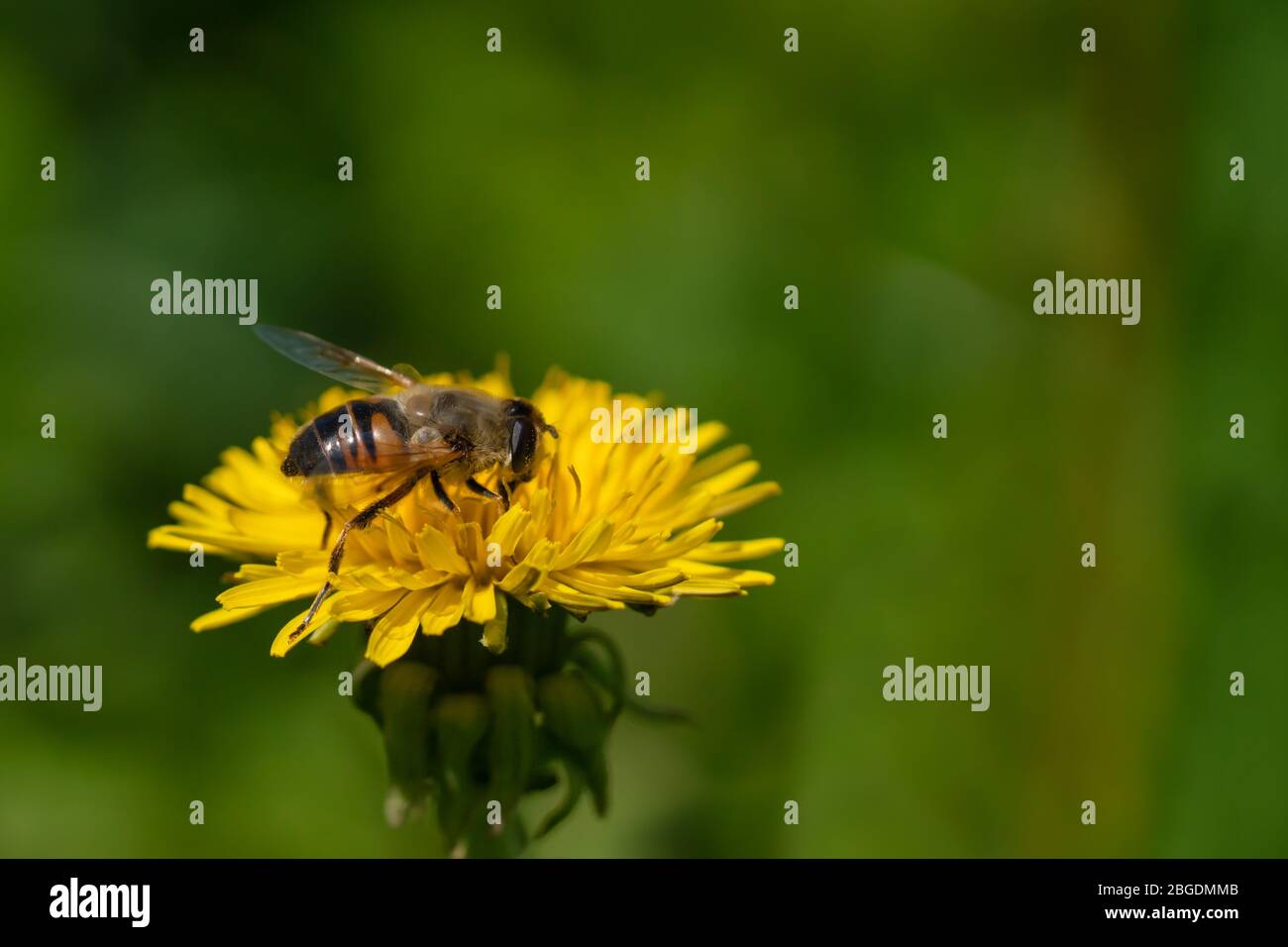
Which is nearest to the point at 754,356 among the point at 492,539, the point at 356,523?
the point at 492,539

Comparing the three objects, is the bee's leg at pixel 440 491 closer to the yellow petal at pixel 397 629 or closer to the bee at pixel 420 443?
the bee at pixel 420 443

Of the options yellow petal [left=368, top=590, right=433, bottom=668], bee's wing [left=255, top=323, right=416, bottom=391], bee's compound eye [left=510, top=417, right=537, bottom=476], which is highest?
bee's wing [left=255, top=323, right=416, bottom=391]

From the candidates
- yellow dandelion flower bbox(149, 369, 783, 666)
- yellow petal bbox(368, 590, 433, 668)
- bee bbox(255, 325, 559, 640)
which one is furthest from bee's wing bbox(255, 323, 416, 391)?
yellow petal bbox(368, 590, 433, 668)

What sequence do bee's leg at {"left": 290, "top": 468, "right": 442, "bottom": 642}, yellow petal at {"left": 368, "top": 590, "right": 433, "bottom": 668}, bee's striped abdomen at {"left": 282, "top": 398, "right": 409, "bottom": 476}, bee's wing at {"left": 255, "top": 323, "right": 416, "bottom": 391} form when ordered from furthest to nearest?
bee's wing at {"left": 255, "top": 323, "right": 416, "bottom": 391} < bee's striped abdomen at {"left": 282, "top": 398, "right": 409, "bottom": 476} < bee's leg at {"left": 290, "top": 468, "right": 442, "bottom": 642} < yellow petal at {"left": 368, "top": 590, "right": 433, "bottom": 668}

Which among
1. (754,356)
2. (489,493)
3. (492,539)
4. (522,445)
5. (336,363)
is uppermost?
(754,356)

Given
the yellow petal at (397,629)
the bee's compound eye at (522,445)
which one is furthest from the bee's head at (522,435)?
the yellow petal at (397,629)

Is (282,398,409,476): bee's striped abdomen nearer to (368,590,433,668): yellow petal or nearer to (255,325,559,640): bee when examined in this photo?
(255,325,559,640): bee

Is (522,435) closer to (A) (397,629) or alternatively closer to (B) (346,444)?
(B) (346,444)
